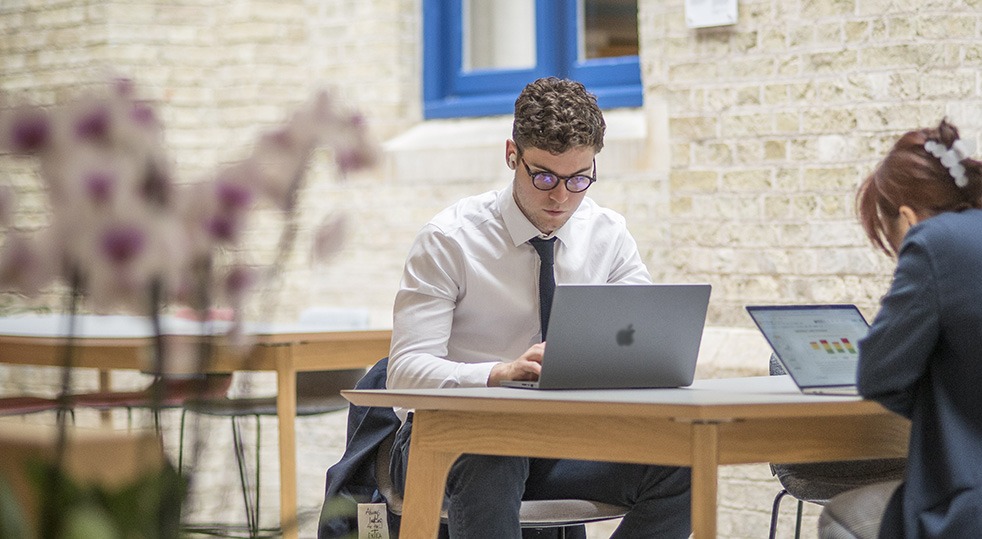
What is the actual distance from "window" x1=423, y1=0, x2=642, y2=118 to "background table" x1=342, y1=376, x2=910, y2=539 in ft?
9.48

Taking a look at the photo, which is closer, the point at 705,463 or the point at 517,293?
the point at 705,463

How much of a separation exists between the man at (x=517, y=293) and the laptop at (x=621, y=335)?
0.53 feet

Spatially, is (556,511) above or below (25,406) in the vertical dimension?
above

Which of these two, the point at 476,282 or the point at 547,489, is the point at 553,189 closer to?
the point at 476,282

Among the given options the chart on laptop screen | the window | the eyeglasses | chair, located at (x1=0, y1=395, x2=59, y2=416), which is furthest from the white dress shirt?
the window

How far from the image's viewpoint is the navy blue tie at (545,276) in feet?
9.54

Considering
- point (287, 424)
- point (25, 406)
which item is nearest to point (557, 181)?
point (287, 424)

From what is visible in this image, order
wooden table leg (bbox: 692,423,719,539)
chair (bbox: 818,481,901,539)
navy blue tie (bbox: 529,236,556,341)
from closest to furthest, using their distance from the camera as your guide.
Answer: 1. wooden table leg (bbox: 692,423,719,539)
2. chair (bbox: 818,481,901,539)
3. navy blue tie (bbox: 529,236,556,341)

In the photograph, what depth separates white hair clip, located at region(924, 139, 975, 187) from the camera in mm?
2271

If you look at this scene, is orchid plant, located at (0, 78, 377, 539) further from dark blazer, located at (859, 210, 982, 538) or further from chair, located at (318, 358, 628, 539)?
chair, located at (318, 358, 628, 539)

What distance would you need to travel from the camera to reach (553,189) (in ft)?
9.25

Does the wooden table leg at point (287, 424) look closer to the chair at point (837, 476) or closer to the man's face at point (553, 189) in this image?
the man's face at point (553, 189)

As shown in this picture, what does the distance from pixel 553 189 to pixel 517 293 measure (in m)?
0.28

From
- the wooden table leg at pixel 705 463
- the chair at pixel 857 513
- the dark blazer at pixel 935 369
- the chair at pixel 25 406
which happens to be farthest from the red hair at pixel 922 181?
the chair at pixel 25 406
